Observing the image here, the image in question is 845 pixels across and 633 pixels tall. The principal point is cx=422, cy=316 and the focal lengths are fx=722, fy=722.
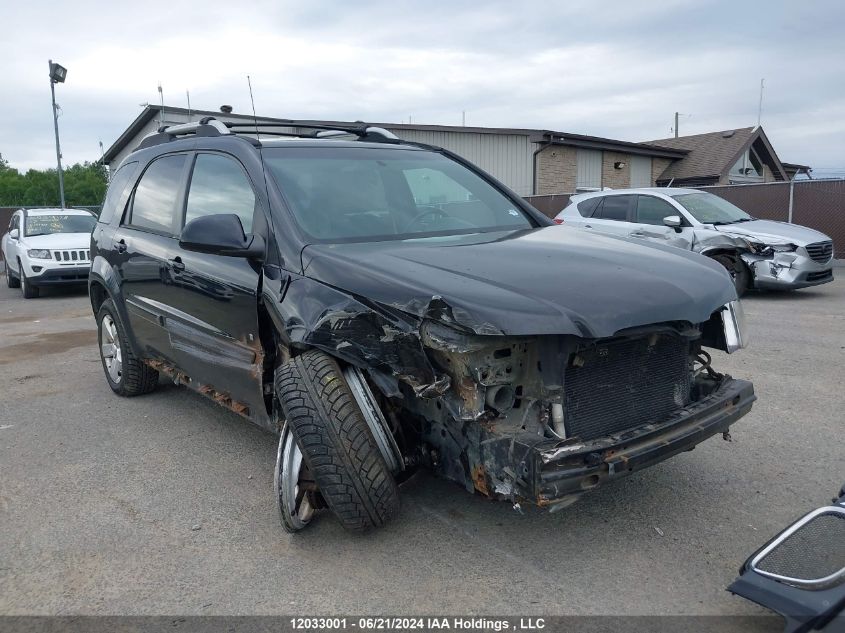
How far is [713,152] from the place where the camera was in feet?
91.4

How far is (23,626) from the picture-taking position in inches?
108

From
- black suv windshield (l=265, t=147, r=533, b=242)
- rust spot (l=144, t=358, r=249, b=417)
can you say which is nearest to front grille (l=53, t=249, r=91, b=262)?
rust spot (l=144, t=358, r=249, b=417)

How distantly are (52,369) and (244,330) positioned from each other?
4.26m

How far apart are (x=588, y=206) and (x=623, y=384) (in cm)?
923

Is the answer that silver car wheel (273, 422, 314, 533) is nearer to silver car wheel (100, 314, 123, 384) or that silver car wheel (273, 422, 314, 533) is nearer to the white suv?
silver car wheel (100, 314, 123, 384)

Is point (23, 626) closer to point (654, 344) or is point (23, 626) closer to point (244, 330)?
point (244, 330)

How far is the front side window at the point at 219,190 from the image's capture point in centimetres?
392

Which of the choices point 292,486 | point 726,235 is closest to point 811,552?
point 292,486

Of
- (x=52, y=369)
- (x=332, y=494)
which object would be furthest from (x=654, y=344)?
(x=52, y=369)

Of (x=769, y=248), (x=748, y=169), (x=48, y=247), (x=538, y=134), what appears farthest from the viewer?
(x=748, y=169)

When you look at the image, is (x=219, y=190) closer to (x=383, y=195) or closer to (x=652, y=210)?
(x=383, y=195)

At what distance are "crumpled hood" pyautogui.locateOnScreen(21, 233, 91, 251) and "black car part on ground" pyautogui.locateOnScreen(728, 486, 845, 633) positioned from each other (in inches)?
506

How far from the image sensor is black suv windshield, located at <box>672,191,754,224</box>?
422 inches

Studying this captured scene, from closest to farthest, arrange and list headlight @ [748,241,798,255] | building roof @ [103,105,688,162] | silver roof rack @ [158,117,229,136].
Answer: silver roof rack @ [158,117,229,136] < headlight @ [748,241,798,255] < building roof @ [103,105,688,162]
